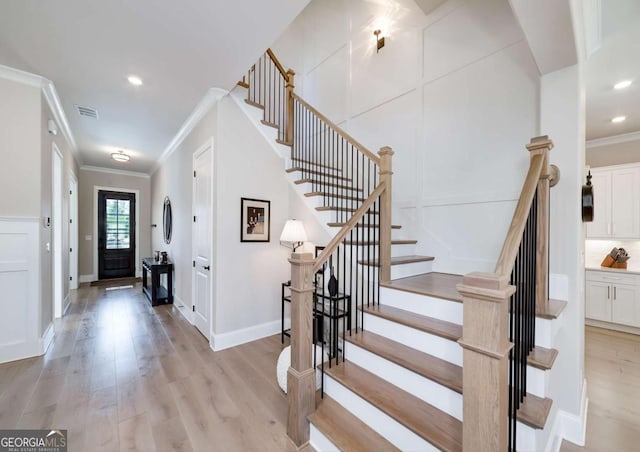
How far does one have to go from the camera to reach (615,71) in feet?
8.18

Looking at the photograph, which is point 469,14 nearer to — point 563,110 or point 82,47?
point 563,110

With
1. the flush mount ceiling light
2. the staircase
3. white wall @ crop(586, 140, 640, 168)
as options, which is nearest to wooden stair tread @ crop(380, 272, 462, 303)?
the staircase

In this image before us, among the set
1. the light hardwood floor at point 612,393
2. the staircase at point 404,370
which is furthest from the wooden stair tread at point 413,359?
the light hardwood floor at point 612,393

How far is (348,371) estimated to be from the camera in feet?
6.23

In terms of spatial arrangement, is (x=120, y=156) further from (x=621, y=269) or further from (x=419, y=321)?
(x=621, y=269)

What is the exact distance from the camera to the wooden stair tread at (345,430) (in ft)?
4.91

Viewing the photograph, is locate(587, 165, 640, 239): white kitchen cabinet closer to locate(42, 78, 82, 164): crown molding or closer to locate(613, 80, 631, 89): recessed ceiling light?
locate(613, 80, 631, 89): recessed ceiling light

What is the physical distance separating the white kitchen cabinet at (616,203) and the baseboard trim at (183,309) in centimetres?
609

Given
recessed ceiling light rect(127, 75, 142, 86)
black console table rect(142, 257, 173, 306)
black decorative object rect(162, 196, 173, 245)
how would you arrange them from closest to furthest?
recessed ceiling light rect(127, 75, 142, 86), black console table rect(142, 257, 173, 306), black decorative object rect(162, 196, 173, 245)

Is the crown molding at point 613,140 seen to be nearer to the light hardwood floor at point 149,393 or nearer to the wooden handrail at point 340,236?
the wooden handrail at point 340,236

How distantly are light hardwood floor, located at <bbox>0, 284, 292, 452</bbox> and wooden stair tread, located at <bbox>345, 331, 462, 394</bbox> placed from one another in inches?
32.5

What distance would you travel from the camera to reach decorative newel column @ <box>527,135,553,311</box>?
177cm

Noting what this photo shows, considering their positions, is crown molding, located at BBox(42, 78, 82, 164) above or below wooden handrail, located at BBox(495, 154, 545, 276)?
above

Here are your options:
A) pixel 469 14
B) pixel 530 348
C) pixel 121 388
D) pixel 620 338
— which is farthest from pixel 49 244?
pixel 620 338
